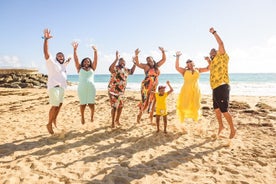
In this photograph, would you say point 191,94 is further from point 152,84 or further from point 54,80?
point 54,80

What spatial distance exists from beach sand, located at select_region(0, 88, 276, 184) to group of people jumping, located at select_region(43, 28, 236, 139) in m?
0.51

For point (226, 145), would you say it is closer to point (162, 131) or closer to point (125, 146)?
point (162, 131)

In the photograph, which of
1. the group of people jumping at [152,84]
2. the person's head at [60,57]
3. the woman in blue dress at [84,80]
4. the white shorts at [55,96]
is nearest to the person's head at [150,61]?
the group of people jumping at [152,84]

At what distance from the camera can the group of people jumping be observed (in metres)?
5.45

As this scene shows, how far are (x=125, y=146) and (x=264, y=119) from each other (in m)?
5.63

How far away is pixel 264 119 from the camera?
836 cm

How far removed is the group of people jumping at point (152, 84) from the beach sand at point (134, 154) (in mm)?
506

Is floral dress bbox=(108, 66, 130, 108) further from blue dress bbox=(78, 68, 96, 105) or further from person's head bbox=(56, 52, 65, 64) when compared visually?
person's head bbox=(56, 52, 65, 64)

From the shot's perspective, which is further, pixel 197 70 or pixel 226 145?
pixel 197 70

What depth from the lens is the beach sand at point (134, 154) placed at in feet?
12.3

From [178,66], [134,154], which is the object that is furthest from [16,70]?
[134,154]

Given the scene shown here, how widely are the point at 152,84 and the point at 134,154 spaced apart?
2.64 meters

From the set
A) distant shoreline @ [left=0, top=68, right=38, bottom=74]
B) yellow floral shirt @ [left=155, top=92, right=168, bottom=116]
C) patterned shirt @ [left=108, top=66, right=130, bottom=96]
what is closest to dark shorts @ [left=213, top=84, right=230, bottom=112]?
yellow floral shirt @ [left=155, top=92, right=168, bottom=116]

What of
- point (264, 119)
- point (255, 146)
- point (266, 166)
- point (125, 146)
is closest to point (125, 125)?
point (125, 146)
